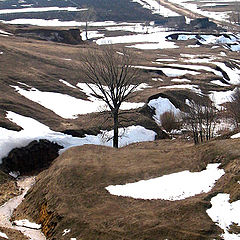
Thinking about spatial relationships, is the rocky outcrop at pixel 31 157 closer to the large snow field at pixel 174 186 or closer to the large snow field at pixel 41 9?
the large snow field at pixel 174 186

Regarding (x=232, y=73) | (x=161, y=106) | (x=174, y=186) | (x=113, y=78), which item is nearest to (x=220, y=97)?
(x=161, y=106)

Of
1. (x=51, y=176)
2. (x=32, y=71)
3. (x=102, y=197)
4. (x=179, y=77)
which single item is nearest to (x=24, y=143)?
(x=51, y=176)

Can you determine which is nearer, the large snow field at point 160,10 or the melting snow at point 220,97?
the melting snow at point 220,97

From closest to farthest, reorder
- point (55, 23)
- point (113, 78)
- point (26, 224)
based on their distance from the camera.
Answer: point (26, 224), point (113, 78), point (55, 23)

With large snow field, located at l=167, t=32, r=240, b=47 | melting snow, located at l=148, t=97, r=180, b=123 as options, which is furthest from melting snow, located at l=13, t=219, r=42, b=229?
large snow field, located at l=167, t=32, r=240, b=47

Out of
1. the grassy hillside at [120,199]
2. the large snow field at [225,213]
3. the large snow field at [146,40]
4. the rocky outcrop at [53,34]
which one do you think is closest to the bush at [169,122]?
the grassy hillside at [120,199]

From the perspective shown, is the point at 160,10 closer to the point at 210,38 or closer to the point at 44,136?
the point at 210,38

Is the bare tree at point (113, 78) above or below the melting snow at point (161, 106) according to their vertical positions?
above

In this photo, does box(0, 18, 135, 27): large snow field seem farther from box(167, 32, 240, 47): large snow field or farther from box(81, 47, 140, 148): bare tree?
box(81, 47, 140, 148): bare tree

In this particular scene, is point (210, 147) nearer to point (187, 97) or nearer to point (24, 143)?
point (24, 143)
